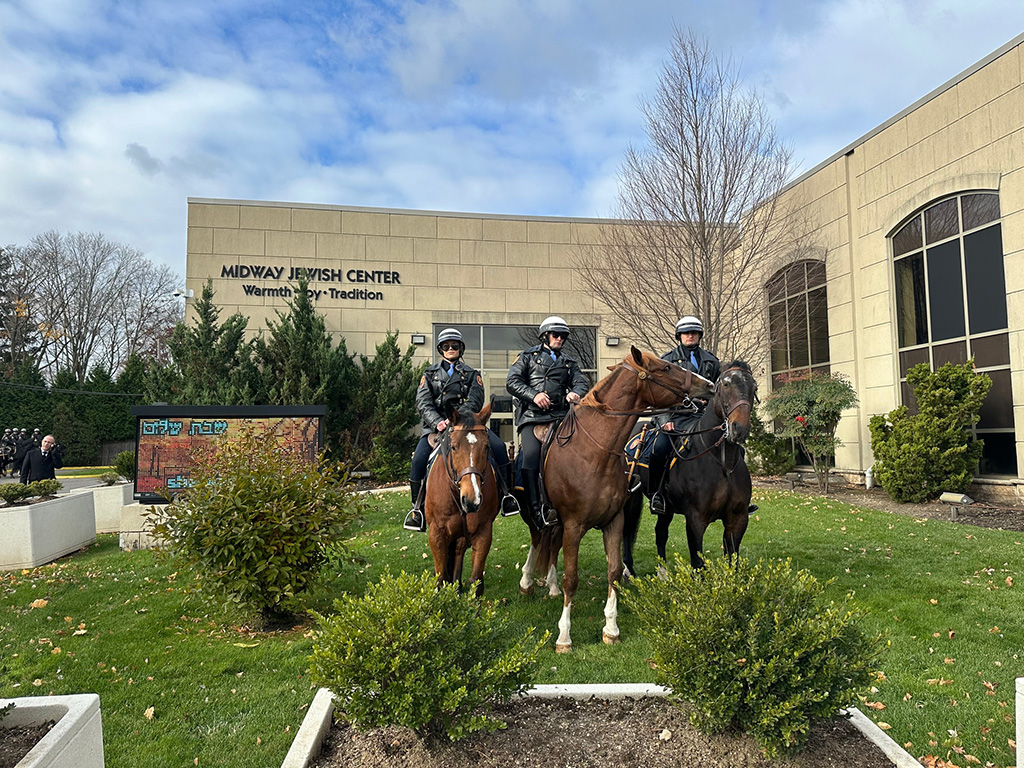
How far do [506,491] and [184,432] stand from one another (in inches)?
279

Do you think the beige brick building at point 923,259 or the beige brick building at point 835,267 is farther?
the beige brick building at point 835,267

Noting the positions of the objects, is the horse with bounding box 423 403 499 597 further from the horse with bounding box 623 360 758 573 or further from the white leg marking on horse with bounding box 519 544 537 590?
the horse with bounding box 623 360 758 573

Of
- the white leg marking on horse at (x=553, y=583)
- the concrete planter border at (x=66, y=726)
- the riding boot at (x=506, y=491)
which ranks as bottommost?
the white leg marking on horse at (x=553, y=583)

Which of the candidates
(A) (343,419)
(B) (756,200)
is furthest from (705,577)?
(A) (343,419)

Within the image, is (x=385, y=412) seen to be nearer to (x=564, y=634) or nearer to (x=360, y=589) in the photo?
(x=360, y=589)

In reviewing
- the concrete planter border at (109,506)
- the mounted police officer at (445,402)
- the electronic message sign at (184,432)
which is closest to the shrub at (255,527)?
the mounted police officer at (445,402)

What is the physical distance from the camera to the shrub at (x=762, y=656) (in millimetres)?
2988

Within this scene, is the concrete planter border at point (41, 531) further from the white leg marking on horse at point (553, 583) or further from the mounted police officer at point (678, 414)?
the mounted police officer at point (678, 414)

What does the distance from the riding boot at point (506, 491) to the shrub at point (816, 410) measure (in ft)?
34.6

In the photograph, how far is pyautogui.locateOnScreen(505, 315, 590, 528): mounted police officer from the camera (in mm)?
6219

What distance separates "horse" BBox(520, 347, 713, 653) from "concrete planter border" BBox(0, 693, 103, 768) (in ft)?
11.3

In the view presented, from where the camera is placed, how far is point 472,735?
329 cm

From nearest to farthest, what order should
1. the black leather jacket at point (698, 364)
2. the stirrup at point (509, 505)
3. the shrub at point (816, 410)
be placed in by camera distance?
the stirrup at point (509, 505) → the black leather jacket at point (698, 364) → the shrub at point (816, 410)

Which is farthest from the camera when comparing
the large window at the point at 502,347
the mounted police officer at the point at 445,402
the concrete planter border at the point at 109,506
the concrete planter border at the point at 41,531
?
the large window at the point at 502,347
